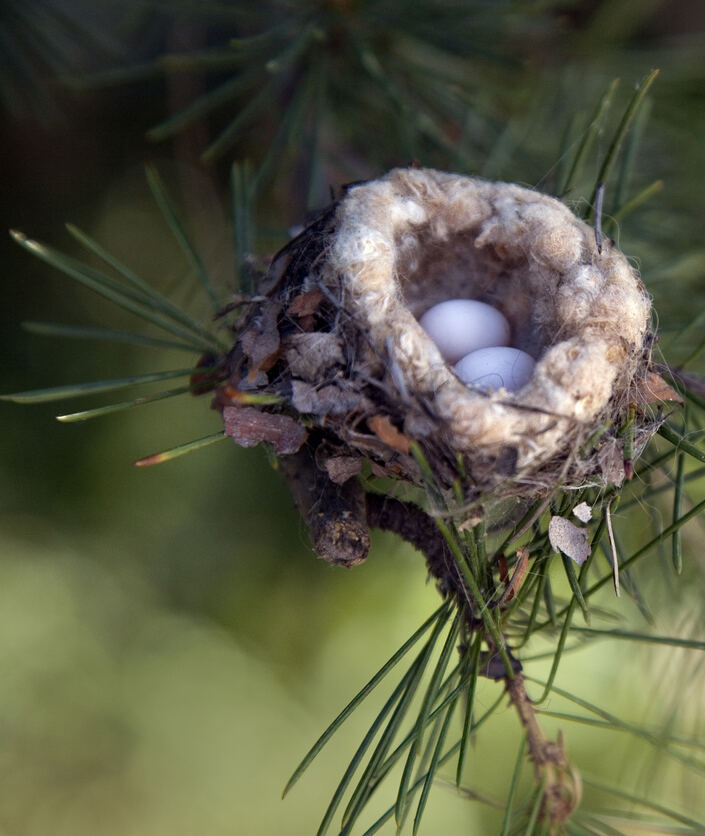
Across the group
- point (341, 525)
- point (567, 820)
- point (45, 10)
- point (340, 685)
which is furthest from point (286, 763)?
point (45, 10)

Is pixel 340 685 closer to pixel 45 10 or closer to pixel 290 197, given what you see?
pixel 290 197

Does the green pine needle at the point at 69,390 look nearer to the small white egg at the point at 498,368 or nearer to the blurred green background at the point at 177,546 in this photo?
the small white egg at the point at 498,368

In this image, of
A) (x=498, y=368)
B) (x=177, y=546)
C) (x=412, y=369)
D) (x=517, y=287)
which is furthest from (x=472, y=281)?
(x=177, y=546)

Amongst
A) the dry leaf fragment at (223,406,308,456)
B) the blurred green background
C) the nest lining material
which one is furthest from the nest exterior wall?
the blurred green background

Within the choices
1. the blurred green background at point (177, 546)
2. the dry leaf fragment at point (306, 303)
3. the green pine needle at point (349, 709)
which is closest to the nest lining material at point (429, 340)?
the dry leaf fragment at point (306, 303)

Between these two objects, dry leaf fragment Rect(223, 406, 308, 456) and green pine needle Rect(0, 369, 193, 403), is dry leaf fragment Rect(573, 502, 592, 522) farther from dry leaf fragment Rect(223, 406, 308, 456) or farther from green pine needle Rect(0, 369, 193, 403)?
green pine needle Rect(0, 369, 193, 403)

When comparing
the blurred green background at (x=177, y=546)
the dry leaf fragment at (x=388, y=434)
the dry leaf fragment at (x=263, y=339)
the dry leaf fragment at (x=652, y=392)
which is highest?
the dry leaf fragment at (x=652, y=392)

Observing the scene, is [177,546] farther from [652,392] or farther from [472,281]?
[652,392]
